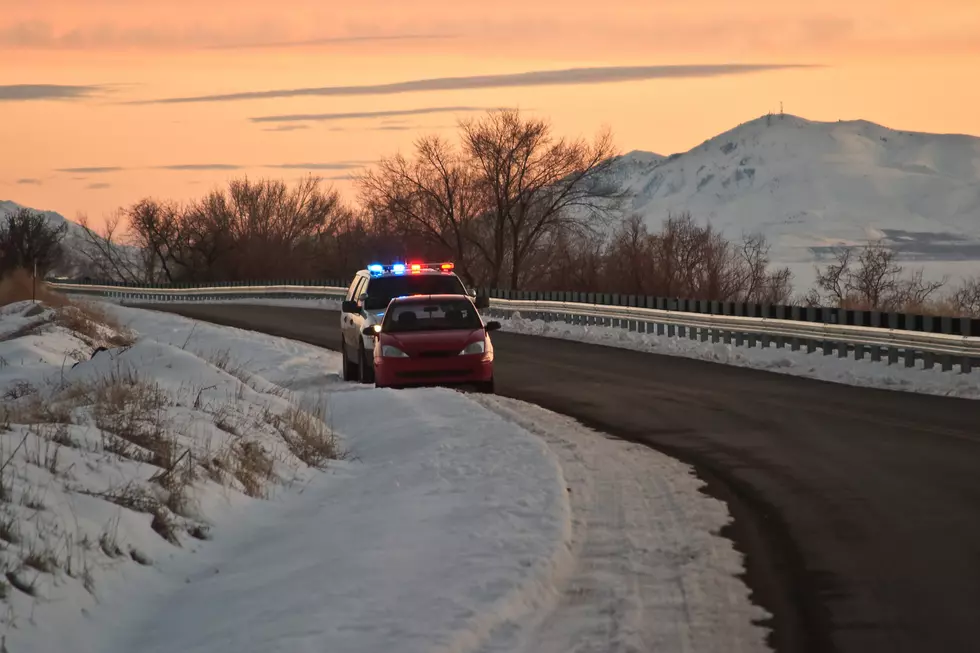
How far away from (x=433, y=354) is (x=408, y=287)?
3.48 m

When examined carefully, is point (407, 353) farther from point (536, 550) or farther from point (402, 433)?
point (536, 550)

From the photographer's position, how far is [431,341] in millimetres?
20484

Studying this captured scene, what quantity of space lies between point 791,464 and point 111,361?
347 inches

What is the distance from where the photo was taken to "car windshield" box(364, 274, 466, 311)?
922 inches

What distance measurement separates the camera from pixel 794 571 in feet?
27.8

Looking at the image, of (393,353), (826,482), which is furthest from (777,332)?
(826,482)

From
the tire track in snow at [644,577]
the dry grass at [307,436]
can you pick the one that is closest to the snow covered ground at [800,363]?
the tire track in snow at [644,577]

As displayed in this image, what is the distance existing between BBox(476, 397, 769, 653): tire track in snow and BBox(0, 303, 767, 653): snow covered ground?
0.06ft

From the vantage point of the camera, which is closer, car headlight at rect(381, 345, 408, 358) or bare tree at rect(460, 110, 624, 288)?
car headlight at rect(381, 345, 408, 358)

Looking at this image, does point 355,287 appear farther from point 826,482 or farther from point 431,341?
point 826,482

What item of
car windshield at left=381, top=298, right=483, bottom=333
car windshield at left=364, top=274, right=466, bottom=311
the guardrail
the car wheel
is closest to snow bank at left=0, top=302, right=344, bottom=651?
car windshield at left=381, top=298, right=483, bottom=333

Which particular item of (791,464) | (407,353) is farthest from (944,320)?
(791,464)

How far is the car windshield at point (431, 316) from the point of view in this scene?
2091cm

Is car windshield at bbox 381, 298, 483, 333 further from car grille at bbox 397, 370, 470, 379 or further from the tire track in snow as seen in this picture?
the tire track in snow
